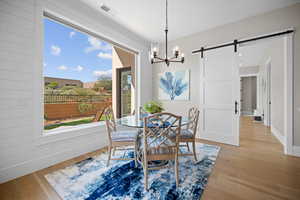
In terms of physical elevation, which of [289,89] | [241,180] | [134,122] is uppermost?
[289,89]

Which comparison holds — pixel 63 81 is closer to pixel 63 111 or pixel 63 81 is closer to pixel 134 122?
pixel 63 111

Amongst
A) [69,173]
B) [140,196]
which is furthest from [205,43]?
[69,173]

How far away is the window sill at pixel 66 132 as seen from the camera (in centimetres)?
203

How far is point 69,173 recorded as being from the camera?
188cm

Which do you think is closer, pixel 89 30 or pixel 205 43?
pixel 89 30

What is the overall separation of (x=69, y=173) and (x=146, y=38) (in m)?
3.80

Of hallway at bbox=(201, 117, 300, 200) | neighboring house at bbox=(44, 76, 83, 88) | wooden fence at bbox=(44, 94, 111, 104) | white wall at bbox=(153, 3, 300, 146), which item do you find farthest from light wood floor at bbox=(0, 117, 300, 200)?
neighboring house at bbox=(44, 76, 83, 88)

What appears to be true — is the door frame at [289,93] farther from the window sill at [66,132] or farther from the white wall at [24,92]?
the white wall at [24,92]

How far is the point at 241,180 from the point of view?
1.73m

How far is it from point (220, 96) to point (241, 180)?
2003 millimetres

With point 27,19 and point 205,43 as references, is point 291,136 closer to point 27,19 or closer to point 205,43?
point 205,43

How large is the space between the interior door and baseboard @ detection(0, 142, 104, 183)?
298 cm

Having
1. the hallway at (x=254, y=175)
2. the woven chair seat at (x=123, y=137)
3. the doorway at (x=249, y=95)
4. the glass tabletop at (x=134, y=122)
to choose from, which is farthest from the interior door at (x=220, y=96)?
the doorway at (x=249, y=95)

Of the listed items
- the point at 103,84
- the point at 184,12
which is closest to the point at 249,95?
the point at 184,12
